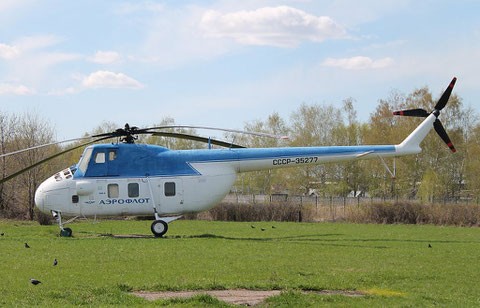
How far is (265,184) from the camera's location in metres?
70.9

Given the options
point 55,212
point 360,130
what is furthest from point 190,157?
point 360,130

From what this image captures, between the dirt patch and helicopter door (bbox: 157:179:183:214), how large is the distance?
10864 millimetres

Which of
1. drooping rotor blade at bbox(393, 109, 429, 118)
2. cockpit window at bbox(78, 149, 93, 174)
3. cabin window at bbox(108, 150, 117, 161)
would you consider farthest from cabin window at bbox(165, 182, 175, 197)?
drooping rotor blade at bbox(393, 109, 429, 118)

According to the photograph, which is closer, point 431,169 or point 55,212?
point 55,212

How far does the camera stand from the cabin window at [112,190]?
21.7 meters

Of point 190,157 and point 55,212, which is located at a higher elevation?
point 190,157

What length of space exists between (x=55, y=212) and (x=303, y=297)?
46.8 feet

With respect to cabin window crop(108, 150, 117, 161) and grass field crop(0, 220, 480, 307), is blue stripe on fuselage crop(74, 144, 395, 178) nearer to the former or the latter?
cabin window crop(108, 150, 117, 161)

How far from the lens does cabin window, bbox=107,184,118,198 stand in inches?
855

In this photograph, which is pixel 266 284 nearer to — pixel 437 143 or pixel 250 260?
pixel 250 260

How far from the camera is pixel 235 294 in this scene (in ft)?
36.4

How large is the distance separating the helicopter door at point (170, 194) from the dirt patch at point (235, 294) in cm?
1086

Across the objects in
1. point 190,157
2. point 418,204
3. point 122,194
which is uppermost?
point 190,157

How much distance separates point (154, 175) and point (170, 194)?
1.01 meters
